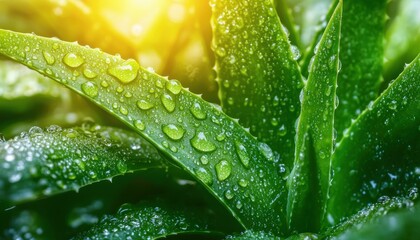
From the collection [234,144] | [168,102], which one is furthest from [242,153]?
[168,102]

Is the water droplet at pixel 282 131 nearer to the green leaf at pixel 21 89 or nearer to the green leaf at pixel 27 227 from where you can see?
the green leaf at pixel 27 227

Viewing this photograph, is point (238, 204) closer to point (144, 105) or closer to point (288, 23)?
point (144, 105)

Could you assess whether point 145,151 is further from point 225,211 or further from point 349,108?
point 349,108

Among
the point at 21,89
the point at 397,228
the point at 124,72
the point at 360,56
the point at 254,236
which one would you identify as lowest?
the point at 397,228

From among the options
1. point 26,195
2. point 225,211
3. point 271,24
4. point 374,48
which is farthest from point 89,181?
point 374,48

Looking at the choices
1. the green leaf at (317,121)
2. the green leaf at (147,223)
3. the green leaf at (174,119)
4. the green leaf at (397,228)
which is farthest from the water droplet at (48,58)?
the green leaf at (397,228)

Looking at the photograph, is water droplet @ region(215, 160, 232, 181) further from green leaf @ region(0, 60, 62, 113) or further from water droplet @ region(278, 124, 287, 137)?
green leaf @ region(0, 60, 62, 113)

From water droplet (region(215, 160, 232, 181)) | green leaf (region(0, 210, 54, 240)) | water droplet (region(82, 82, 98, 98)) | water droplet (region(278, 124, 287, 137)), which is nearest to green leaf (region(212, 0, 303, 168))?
water droplet (region(278, 124, 287, 137))
